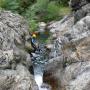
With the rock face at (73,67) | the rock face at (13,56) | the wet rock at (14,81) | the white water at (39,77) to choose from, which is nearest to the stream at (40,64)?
the white water at (39,77)

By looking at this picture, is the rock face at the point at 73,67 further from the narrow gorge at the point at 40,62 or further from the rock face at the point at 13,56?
the rock face at the point at 13,56

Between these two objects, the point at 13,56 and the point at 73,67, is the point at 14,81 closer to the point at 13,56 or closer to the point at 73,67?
the point at 13,56

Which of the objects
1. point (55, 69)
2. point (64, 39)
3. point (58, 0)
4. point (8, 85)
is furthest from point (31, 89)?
point (58, 0)

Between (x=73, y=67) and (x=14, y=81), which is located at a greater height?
(x=73, y=67)

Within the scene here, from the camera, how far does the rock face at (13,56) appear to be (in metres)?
8.52

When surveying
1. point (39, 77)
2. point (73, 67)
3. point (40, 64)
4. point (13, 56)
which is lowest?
point (39, 77)

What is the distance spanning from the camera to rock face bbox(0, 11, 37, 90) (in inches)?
335

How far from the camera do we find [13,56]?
959 cm

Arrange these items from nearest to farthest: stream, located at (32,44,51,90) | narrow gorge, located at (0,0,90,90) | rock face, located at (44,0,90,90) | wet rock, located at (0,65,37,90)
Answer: wet rock, located at (0,65,37,90) → narrow gorge, located at (0,0,90,90) → rock face, located at (44,0,90,90) → stream, located at (32,44,51,90)

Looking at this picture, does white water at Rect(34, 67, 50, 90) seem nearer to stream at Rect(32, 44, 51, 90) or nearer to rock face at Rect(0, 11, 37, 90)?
stream at Rect(32, 44, 51, 90)

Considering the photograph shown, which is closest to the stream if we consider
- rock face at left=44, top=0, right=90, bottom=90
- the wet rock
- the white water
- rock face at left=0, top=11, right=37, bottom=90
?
the white water

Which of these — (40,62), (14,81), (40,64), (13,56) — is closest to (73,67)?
(13,56)

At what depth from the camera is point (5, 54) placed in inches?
370

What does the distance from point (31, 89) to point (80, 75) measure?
167cm
